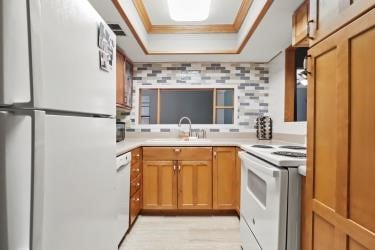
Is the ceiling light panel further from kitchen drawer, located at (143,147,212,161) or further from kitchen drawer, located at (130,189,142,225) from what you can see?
kitchen drawer, located at (130,189,142,225)

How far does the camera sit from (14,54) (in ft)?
2.10

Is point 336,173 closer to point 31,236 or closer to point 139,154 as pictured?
point 31,236

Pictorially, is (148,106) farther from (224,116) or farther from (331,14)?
(331,14)

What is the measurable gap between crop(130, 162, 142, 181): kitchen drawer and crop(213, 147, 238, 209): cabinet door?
0.89 metres

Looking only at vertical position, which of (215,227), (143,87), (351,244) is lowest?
(215,227)

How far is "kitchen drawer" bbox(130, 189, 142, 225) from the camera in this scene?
105 inches

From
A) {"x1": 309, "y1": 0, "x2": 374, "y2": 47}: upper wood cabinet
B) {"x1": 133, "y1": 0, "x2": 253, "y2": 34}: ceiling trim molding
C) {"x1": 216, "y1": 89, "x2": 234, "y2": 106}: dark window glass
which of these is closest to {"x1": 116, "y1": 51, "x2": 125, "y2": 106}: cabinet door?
{"x1": 133, "y1": 0, "x2": 253, "y2": 34}: ceiling trim molding

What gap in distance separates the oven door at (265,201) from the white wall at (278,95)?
120 cm

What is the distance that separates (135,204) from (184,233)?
1.99 ft

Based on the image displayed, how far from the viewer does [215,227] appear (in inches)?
111

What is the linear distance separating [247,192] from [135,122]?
214 cm

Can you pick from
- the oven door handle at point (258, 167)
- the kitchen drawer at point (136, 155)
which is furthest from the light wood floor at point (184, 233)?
the oven door handle at point (258, 167)

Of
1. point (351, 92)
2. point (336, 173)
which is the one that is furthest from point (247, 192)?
point (351, 92)

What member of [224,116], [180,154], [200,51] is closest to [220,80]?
[224,116]
